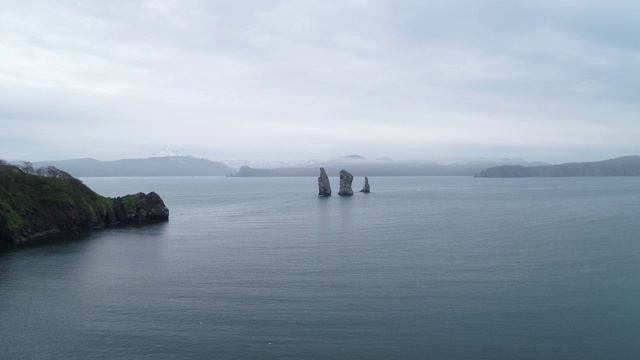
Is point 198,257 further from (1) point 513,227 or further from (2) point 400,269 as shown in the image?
(1) point 513,227

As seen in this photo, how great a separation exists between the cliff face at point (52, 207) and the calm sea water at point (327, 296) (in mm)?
6157

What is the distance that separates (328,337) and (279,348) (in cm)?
318

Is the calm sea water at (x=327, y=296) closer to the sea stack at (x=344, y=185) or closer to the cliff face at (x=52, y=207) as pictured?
the cliff face at (x=52, y=207)

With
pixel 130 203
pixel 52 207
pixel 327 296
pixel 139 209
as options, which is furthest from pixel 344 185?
pixel 327 296

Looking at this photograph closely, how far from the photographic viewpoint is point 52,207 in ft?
249

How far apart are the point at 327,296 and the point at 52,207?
2282 inches

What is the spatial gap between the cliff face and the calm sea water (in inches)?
242

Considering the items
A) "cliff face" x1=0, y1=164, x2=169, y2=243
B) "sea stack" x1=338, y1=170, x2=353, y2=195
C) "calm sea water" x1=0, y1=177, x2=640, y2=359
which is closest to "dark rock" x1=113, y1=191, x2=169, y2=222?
"cliff face" x1=0, y1=164, x2=169, y2=243

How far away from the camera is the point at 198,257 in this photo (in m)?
54.1

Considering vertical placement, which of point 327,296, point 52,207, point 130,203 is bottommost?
point 327,296

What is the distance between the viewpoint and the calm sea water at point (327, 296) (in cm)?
2858

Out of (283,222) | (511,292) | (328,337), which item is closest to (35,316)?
(328,337)

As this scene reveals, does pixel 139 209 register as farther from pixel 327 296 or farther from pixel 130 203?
pixel 327 296

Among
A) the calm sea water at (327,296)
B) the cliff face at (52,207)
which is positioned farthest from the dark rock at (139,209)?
the calm sea water at (327,296)
